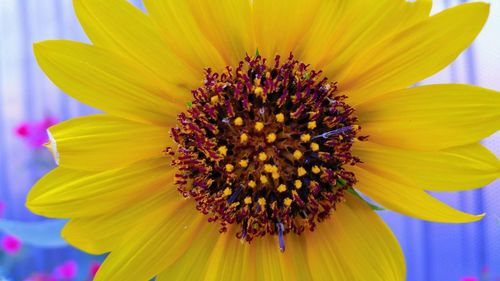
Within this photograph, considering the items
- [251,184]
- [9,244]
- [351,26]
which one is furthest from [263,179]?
[9,244]

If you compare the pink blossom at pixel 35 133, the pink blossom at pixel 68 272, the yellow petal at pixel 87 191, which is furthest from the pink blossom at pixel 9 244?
the yellow petal at pixel 87 191

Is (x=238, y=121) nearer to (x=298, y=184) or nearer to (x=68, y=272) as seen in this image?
(x=298, y=184)

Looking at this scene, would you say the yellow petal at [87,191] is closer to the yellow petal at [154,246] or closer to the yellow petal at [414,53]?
the yellow petal at [154,246]

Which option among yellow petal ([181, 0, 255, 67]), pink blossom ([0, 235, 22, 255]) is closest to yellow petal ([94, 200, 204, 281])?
yellow petal ([181, 0, 255, 67])

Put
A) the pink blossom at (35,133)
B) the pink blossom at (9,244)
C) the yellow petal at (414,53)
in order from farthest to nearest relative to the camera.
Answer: the pink blossom at (9,244) → the pink blossom at (35,133) → the yellow petal at (414,53)

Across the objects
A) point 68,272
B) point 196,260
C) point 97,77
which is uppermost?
point 97,77

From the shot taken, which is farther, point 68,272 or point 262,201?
point 68,272

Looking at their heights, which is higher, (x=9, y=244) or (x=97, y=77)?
(x=97, y=77)
